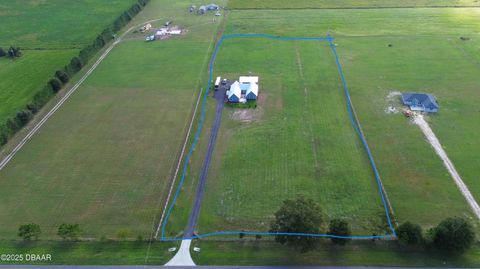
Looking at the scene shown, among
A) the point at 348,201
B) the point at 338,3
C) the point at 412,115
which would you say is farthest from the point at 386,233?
the point at 338,3

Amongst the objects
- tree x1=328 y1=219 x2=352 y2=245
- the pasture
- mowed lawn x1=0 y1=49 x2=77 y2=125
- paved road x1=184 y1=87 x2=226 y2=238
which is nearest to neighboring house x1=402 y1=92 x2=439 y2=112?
the pasture

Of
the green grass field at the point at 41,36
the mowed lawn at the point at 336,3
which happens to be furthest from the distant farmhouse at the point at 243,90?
the mowed lawn at the point at 336,3

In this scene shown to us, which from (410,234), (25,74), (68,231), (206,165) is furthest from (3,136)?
(410,234)

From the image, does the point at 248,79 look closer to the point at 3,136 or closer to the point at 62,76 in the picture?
the point at 62,76

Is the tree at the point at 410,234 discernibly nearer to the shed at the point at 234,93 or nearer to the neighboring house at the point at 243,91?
the neighboring house at the point at 243,91

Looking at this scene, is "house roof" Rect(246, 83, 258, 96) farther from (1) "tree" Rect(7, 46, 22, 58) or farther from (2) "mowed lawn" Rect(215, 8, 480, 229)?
(1) "tree" Rect(7, 46, 22, 58)

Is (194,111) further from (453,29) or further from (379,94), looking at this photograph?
(453,29)
